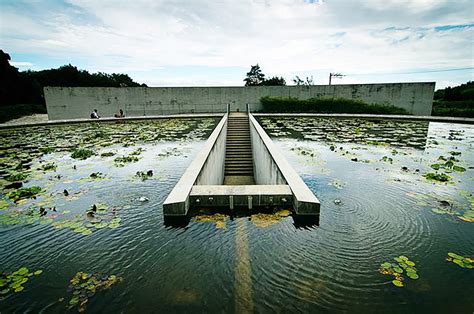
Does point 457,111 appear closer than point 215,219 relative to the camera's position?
No

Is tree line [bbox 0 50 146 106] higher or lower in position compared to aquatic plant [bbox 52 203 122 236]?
higher

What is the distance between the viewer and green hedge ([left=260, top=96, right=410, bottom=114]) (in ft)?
70.4

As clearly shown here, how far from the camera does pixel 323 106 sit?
22.6 meters

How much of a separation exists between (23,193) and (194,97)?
20.0 metres

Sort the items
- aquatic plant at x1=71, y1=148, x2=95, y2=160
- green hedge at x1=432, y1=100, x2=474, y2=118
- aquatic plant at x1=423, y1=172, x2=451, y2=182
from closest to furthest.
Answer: aquatic plant at x1=423, y1=172, x2=451, y2=182 < aquatic plant at x1=71, y1=148, x2=95, y2=160 < green hedge at x1=432, y1=100, x2=474, y2=118

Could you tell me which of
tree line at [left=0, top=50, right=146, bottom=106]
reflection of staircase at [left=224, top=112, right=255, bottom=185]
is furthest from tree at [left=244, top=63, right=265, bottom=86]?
reflection of staircase at [left=224, top=112, right=255, bottom=185]

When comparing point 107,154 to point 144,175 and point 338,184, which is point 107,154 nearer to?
point 144,175

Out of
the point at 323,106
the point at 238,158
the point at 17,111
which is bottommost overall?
the point at 238,158

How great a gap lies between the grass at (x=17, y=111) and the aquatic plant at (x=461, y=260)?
1147 inches

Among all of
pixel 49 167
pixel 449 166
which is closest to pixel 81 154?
pixel 49 167

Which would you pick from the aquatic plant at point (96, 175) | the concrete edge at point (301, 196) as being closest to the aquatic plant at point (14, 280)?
the aquatic plant at point (96, 175)

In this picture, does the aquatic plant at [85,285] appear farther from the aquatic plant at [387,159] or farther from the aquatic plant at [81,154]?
the aquatic plant at [387,159]

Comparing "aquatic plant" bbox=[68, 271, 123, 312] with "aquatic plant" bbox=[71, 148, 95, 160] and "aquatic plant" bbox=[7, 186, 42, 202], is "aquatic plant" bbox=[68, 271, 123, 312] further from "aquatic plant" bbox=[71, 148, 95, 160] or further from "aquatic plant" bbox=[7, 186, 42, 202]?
"aquatic plant" bbox=[71, 148, 95, 160]

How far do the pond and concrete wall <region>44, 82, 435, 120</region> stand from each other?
60.9 ft
